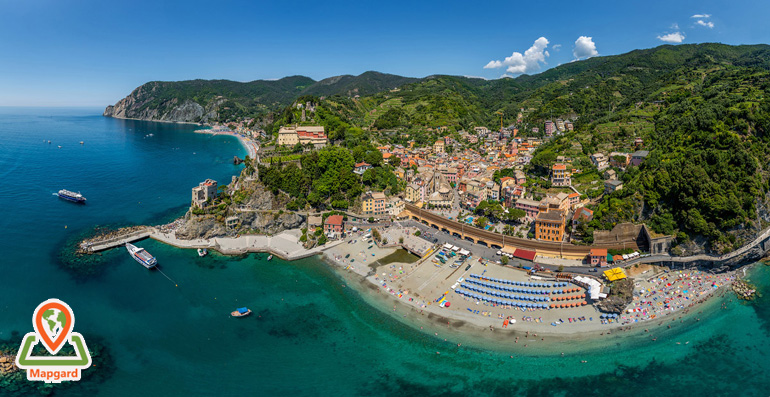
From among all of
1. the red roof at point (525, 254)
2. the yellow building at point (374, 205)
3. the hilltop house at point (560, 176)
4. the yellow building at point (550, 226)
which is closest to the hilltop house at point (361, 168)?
the yellow building at point (374, 205)

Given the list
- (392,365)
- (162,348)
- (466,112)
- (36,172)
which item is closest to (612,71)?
(466,112)

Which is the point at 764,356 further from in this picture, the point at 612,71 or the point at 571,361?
the point at 612,71

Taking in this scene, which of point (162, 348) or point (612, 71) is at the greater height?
point (612, 71)

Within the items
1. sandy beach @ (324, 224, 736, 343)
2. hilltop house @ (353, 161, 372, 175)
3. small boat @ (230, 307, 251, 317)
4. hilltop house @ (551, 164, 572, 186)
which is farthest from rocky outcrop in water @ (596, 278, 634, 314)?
hilltop house @ (353, 161, 372, 175)

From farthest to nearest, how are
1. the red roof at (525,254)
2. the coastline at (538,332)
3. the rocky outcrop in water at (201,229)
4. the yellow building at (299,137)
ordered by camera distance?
1. the yellow building at (299,137)
2. the rocky outcrop in water at (201,229)
3. the red roof at (525,254)
4. the coastline at (538,332)

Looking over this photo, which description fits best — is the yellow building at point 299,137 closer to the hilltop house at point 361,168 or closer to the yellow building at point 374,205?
the hilltop house at point 361,168
